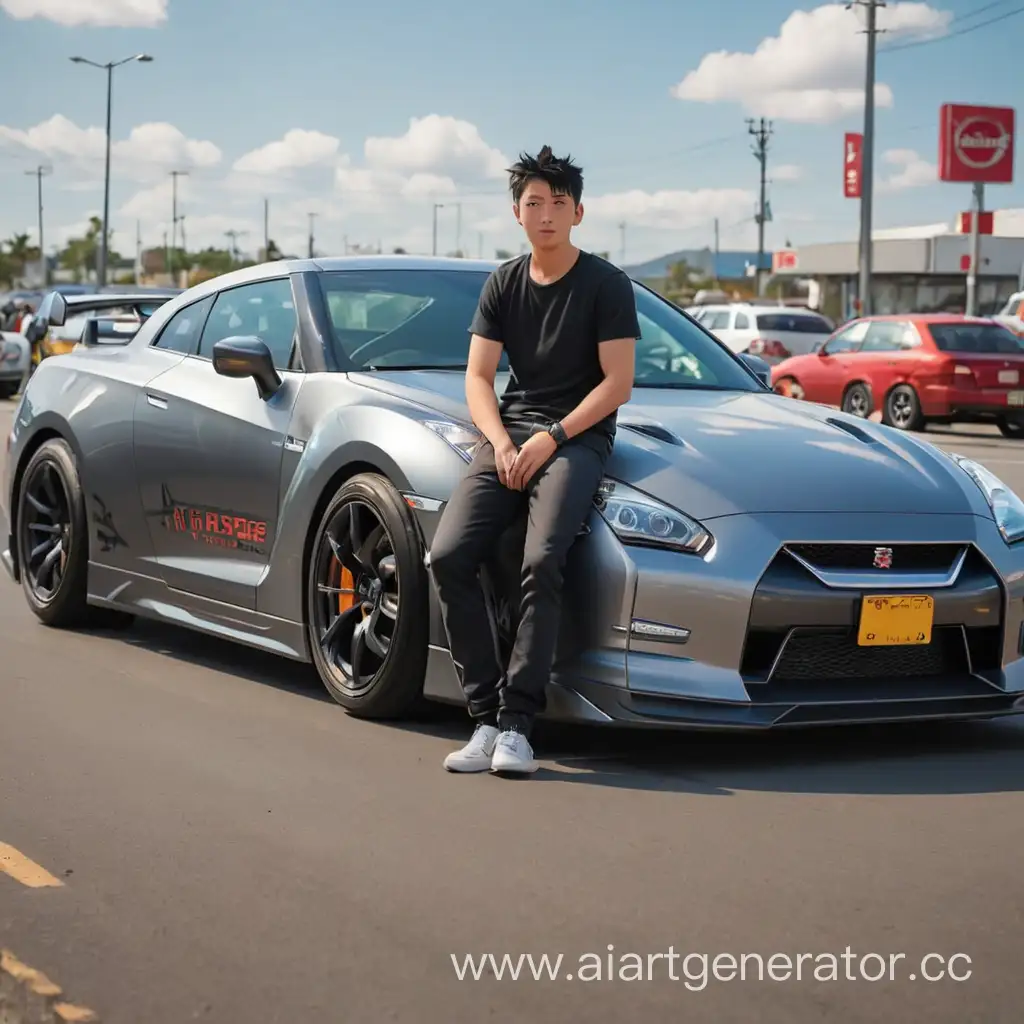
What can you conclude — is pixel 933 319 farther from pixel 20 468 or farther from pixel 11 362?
pixel 20 468

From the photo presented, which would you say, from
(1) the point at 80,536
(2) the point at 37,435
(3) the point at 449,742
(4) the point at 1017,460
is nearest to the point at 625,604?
(3) the point at 449,742

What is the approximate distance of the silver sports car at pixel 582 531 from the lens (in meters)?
5.27

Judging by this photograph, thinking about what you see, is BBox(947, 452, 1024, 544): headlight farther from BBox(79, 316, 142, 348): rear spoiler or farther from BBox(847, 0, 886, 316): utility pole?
BBox(847, 0, 886, 316): utility pole

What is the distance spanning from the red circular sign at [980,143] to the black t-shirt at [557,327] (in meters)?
47.0

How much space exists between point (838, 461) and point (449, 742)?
1.42m

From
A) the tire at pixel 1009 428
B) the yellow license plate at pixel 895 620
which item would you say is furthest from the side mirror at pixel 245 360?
the tire at pixel 1009 428

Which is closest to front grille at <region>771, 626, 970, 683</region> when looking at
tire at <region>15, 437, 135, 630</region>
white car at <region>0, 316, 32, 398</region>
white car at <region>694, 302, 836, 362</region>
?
tire at <region>15, 437, 135, 630</region>

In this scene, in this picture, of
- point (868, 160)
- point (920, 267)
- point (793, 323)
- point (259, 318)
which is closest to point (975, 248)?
point (868, 160)

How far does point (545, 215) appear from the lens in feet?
18.4

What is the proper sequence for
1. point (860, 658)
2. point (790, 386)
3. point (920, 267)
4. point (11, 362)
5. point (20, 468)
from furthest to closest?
point (920, 267) → point (11, 362) → point (790, 386) → point (20, 468) → point (860, 658)

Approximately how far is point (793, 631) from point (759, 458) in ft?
1.88

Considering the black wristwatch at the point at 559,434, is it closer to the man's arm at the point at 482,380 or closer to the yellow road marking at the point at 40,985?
the man's arm at the point at 482,380

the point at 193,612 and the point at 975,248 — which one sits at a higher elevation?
the point at 975,248

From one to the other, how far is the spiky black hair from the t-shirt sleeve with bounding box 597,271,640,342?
0.29 m
